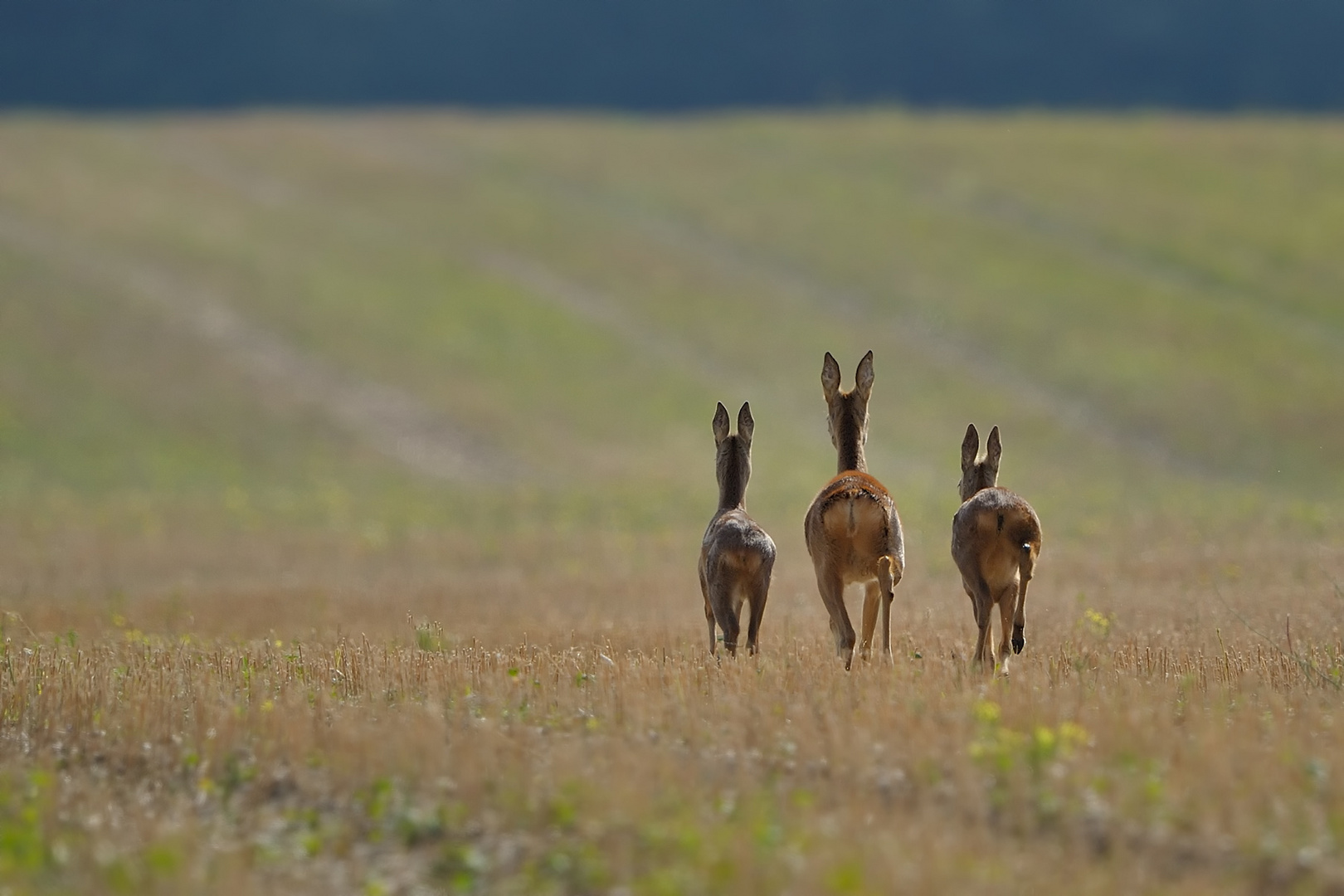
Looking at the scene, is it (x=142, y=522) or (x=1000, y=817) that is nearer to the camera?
(x=1000, y=817)

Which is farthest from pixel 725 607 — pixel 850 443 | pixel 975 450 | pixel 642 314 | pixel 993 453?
pixel 642 314

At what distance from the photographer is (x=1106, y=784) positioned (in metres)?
7.57

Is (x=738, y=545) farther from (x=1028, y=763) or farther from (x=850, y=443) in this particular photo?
(x=1028, y=763)

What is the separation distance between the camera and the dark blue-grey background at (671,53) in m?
73.9

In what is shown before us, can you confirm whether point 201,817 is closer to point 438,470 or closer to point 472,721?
point 472,721

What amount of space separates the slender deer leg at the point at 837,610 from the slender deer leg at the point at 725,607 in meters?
0.70

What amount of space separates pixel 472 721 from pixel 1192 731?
4119 mm

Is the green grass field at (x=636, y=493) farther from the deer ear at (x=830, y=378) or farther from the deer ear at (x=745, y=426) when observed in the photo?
the deer ear at (x=830, y=378)

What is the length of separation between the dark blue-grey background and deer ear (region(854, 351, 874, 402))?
6275 centimetres

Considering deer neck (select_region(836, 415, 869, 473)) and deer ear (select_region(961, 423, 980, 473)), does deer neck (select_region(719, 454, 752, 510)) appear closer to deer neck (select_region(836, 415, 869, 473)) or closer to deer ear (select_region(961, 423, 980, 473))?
deer neck (select_region(836, 415, 869, 473))

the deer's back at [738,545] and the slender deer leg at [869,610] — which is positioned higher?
the deer's back at [738,545]

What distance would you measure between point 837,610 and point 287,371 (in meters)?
31.4

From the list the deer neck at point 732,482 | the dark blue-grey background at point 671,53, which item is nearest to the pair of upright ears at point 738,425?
the deer neck at point 732,482

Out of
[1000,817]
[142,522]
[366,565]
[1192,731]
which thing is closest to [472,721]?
[1000,817]
